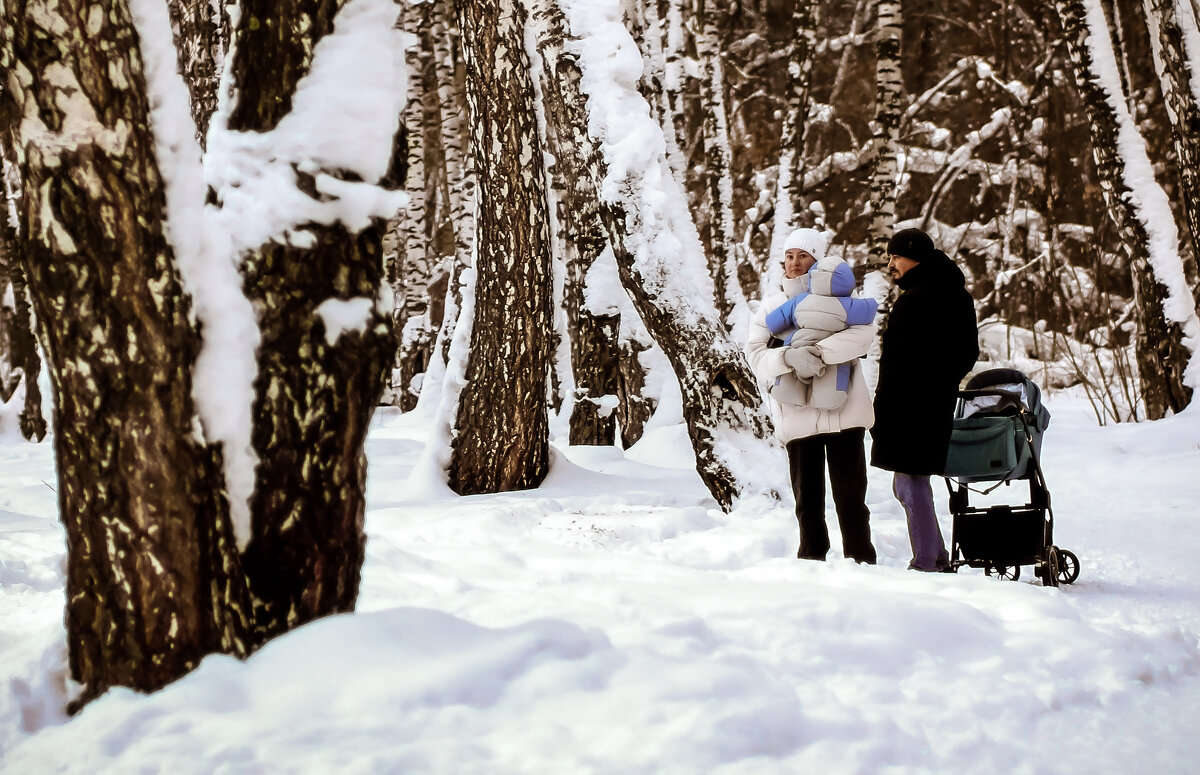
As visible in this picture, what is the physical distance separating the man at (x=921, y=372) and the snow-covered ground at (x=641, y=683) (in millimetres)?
634

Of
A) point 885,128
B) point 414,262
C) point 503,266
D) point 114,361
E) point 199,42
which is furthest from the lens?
point 414,262

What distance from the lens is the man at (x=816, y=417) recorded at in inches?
179

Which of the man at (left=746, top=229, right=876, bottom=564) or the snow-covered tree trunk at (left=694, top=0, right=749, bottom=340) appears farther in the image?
the snow-covered tree trunk at (left=694, top=0, right=749, bottom=340)

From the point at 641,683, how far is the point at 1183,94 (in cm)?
750

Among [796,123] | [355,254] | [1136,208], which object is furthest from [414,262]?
[355,254]

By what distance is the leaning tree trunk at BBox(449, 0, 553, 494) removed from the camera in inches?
266

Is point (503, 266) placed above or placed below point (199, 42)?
below

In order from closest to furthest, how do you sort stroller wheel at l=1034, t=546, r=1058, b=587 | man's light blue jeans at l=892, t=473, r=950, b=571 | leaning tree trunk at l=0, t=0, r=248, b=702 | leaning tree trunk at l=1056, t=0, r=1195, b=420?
leaning tree trunk at l=0, t=0, r=248, b=702
stroller wheel at l=1034, t=546, r=1058, b=587
man's light blue jeans at l=892, t=473, r=950, b=571
leaning tree trunk at l=1056, t=0, r=1195, b=420

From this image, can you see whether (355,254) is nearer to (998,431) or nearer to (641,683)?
(641,683)

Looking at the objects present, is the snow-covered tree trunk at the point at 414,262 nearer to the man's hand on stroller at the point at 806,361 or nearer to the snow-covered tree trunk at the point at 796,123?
the snow-covered tree trunk at the point at 796,123

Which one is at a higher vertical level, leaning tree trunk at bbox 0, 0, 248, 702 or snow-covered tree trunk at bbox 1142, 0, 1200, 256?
snow-covered tree trunk at bbox 1142, 0, 1200, 256

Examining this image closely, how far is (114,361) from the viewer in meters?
2.40

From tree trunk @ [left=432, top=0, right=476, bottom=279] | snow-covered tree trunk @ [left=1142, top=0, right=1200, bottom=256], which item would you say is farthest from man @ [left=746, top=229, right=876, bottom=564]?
tree trunk @ [left=432, top=0, right=476, bottom=279]

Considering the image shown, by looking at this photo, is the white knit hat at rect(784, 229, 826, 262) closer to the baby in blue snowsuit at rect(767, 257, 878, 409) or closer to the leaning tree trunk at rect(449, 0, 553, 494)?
the baby in blue snowsuit at rect(767, 257, 878, 409)
